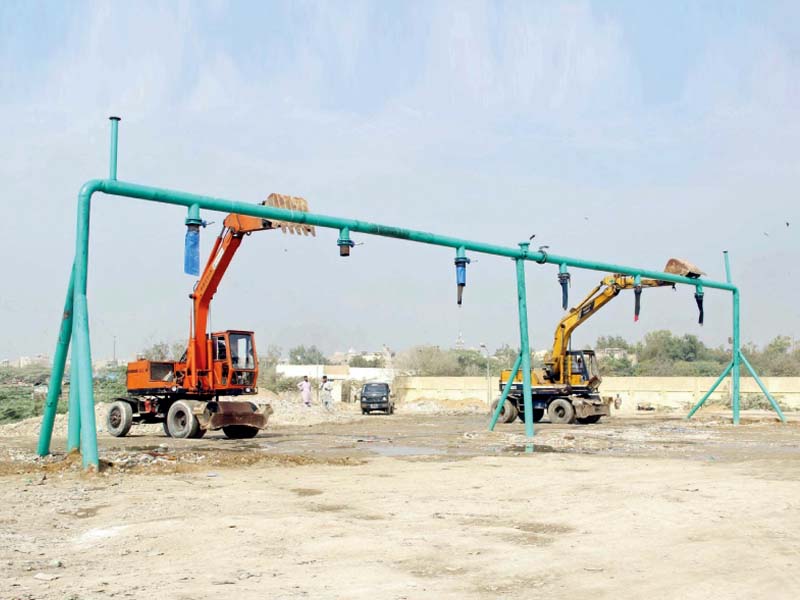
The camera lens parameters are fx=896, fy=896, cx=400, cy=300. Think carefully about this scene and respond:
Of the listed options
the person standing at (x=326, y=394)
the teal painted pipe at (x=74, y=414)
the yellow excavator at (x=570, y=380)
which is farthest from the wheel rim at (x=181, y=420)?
the person standing at (x=326, y=394)

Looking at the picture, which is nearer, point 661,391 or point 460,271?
point 460,271

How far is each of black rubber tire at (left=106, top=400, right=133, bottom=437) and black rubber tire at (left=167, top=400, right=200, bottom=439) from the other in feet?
5.44

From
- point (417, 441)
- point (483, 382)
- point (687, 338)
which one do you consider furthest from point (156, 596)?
point (687, 338)

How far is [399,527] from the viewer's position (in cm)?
908

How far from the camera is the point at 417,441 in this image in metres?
22.6

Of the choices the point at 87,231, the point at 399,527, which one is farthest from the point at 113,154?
the point at 399,527

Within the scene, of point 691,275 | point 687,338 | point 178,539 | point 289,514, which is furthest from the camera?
point 687,338

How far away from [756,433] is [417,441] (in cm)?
969

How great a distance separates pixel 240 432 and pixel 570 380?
12.9m

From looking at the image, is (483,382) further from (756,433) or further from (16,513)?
(16,513)

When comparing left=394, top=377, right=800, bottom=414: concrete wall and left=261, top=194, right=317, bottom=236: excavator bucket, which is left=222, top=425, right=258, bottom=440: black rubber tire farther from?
left=394, top=377, right=800, bottom=414: concrete wall

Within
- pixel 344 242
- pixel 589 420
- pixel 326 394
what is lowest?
pixel 589 420

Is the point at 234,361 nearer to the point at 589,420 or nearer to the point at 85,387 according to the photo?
the point at 85,387

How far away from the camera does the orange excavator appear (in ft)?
74.5
